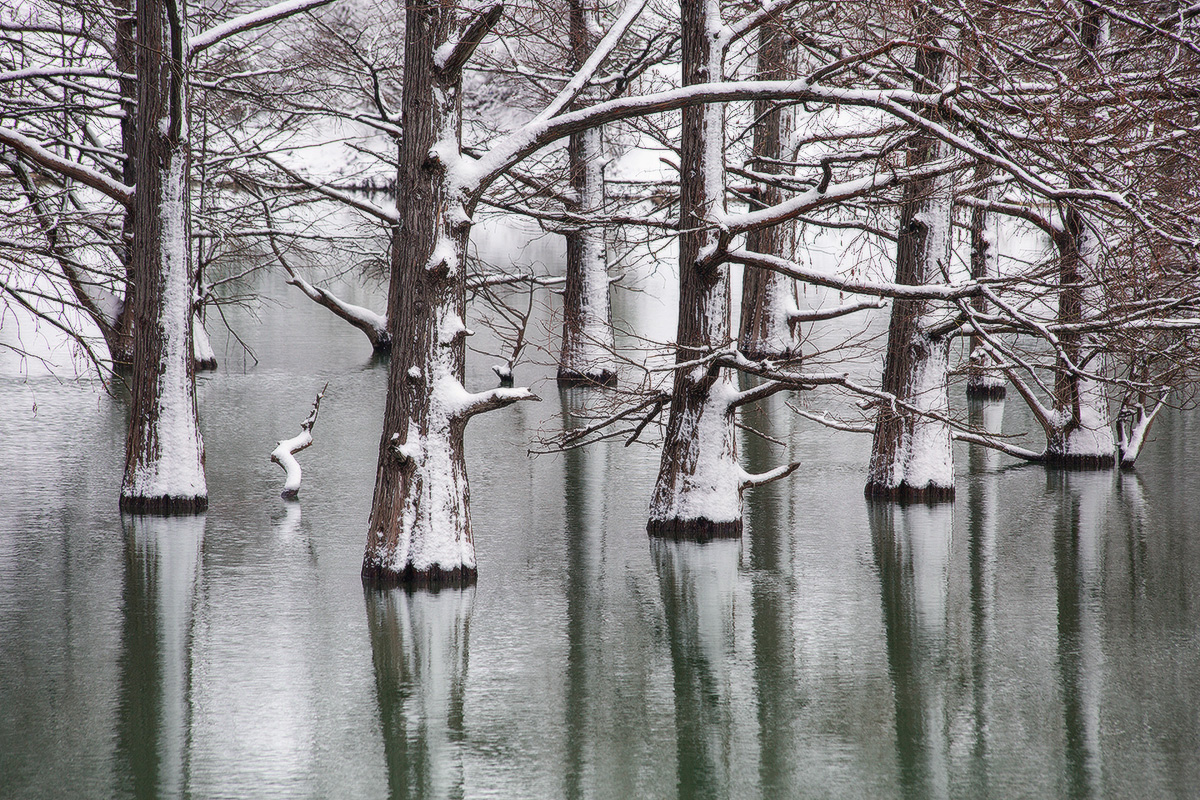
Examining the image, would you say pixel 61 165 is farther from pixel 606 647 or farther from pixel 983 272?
pixel 983 272

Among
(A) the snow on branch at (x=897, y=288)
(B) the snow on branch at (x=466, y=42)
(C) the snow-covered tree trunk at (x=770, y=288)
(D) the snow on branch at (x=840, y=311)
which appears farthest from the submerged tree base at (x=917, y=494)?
(C) the snow-covered tree trunk at (x=770, y=288)

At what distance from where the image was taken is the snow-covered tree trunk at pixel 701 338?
12.0 meters

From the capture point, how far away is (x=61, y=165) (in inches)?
484

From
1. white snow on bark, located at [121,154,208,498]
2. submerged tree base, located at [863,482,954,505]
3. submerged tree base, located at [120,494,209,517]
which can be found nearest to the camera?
white snow on bark, located at [121,154,208,498]

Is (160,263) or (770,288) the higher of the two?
(770,288)

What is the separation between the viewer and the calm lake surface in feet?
22.3

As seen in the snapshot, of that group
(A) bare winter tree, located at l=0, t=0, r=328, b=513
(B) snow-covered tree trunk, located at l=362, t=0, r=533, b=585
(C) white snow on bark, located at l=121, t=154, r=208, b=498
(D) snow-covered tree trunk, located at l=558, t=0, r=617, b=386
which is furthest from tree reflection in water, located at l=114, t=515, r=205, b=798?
(D) snow-covered tree trunk, located at l=558, t=0, r=617, b=386

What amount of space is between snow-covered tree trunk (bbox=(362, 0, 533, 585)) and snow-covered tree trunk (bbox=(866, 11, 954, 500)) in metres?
5.53

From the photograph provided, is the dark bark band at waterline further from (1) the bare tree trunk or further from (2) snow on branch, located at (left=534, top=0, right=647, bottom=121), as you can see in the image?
(2) snow on branch, located at (left=534, top=0, right=647, bottom=121)

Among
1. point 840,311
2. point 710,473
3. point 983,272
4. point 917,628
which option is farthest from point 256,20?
point 983,272

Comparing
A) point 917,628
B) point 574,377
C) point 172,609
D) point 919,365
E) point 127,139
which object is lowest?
point 917,628

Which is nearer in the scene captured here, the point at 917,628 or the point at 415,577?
the point at 917,628

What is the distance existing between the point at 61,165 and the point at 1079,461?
13.8 m

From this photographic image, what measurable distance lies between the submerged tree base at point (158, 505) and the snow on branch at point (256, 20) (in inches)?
189
